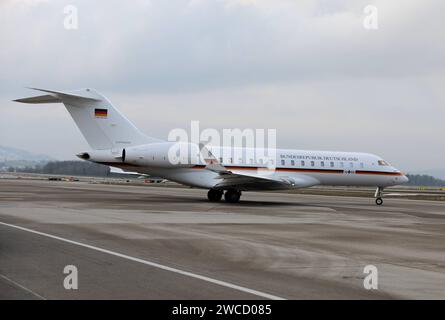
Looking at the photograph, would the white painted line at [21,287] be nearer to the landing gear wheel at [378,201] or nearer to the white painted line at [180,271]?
the white painted line at [180,271]

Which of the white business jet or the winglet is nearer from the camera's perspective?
the white business jet

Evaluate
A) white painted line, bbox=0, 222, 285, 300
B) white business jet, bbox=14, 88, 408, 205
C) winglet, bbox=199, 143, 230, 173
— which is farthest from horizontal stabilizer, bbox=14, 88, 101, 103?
white painted line, bbox=0, 222, 285, 300

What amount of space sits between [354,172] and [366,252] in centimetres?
2464

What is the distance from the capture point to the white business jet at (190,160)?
1282 inches

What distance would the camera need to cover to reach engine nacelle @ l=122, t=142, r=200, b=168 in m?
32.5

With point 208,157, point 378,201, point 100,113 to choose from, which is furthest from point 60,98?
point 378,201

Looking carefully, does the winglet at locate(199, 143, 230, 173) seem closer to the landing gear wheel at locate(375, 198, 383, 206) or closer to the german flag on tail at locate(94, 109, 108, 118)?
the german flag on tail at locate(94, 109, 108, 118)

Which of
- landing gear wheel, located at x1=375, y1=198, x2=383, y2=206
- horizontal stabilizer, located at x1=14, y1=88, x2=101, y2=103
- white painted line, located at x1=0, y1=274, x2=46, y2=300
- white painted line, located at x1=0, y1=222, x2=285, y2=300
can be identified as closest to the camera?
white painted line, located at x1=0, y1=274, x2=46, y2=300

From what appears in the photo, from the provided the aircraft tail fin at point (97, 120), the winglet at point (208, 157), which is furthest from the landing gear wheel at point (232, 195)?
the aircraft tail fin at point (97, 120)

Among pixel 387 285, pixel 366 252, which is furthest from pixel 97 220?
pixel 387 285

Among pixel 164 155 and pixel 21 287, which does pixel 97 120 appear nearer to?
pixel 164 155

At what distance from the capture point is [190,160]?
33.9 metres

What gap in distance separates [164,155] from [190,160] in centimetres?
163
